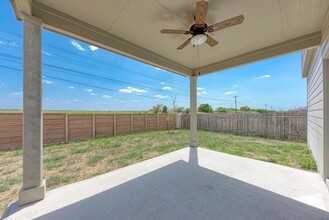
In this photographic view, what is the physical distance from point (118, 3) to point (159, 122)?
8.32m

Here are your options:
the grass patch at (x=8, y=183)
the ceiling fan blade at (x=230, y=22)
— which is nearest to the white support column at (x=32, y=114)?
the grass patch at (x=8, y=183)

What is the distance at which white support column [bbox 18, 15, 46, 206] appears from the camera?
1.63 meters

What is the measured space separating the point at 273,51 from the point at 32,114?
3.99 metres

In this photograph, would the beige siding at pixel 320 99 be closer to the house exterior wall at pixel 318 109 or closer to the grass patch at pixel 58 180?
the house exterior wall at pixel 318 109

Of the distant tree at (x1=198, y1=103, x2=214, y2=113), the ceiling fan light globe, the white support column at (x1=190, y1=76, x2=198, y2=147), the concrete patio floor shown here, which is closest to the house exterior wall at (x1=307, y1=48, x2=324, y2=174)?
the concrete patio floor

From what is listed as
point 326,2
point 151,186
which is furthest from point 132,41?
point 326,2

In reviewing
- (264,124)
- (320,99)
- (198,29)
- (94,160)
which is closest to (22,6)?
(198,29)

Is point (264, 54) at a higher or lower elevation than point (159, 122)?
higher

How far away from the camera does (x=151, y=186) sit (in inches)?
82.0

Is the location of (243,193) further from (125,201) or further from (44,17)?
(44,17)

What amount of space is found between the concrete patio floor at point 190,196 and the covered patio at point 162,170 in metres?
0.01

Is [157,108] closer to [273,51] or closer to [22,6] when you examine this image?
[273,51]

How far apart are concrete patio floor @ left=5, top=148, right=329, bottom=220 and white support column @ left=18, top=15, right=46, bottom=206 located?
20cm

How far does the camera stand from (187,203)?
1.68 meters
